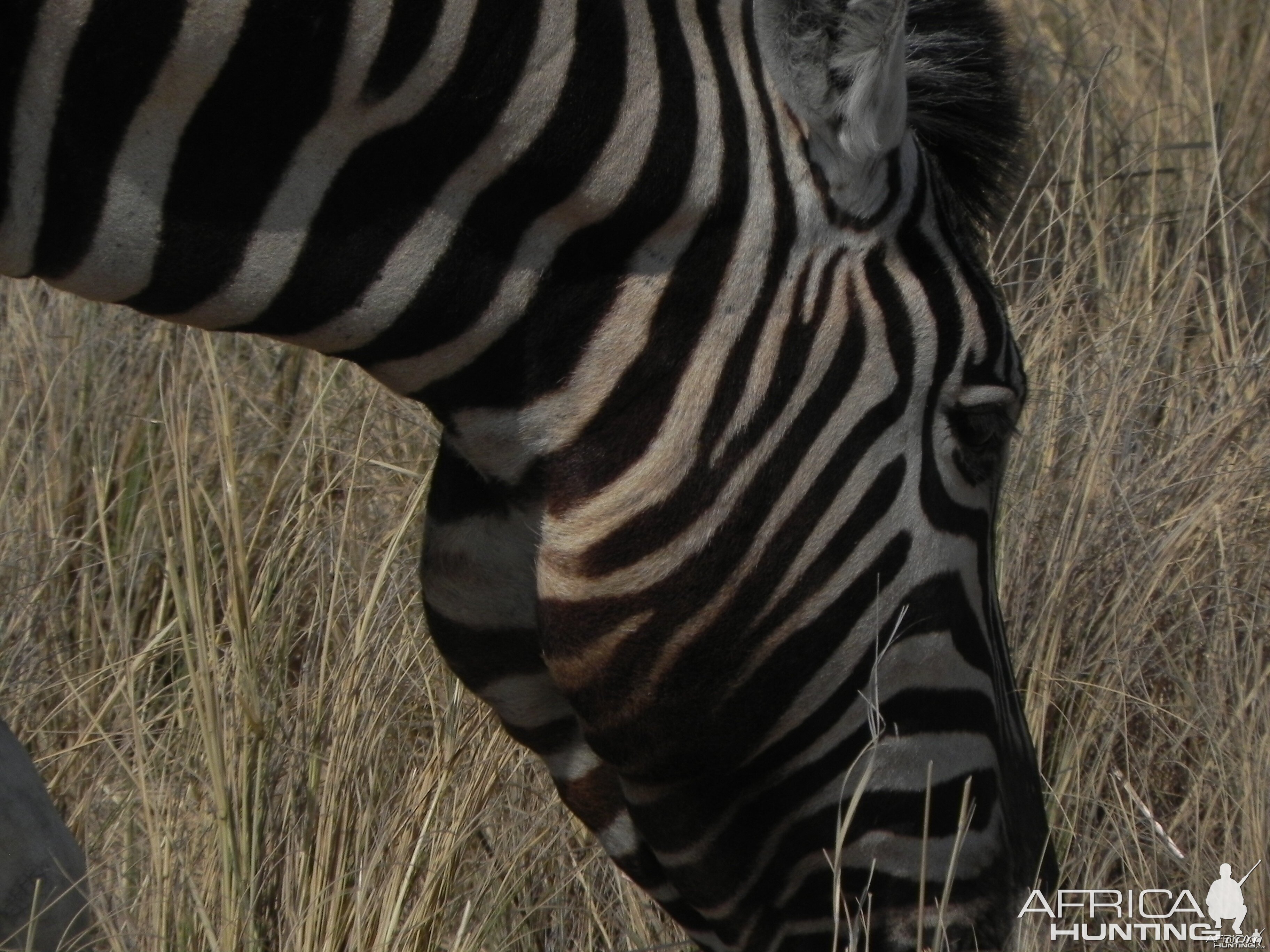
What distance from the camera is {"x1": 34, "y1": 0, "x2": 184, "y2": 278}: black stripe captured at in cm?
146

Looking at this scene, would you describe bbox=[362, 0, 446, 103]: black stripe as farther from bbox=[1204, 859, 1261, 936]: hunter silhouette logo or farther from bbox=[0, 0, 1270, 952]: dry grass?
bbox=[1204, 859, 1261, 936]: hunter silhouette logo

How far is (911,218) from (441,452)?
720mm

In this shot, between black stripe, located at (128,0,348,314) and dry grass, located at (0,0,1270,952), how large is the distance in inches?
40.9

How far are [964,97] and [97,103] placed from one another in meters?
1.11

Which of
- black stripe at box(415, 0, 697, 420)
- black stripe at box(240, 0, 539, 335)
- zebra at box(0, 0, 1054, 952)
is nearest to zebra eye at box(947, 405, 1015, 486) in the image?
zebra at box(0, 0, 1054, 952)

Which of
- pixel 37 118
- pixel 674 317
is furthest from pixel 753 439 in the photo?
pixel 37 118

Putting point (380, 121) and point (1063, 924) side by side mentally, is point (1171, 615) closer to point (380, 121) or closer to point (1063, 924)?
point (1063, 924)

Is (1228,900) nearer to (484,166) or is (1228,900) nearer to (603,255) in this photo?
(603,255)

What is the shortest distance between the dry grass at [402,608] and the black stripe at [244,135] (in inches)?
40.9

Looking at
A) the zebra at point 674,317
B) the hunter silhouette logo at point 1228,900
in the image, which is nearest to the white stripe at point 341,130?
the zebra at point 674,317

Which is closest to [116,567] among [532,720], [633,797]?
[532,720]

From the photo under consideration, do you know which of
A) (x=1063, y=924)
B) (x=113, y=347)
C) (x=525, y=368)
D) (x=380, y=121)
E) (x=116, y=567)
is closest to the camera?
(x=380, y=121)

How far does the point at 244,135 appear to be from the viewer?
1545mm

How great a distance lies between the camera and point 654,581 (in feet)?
5.86
